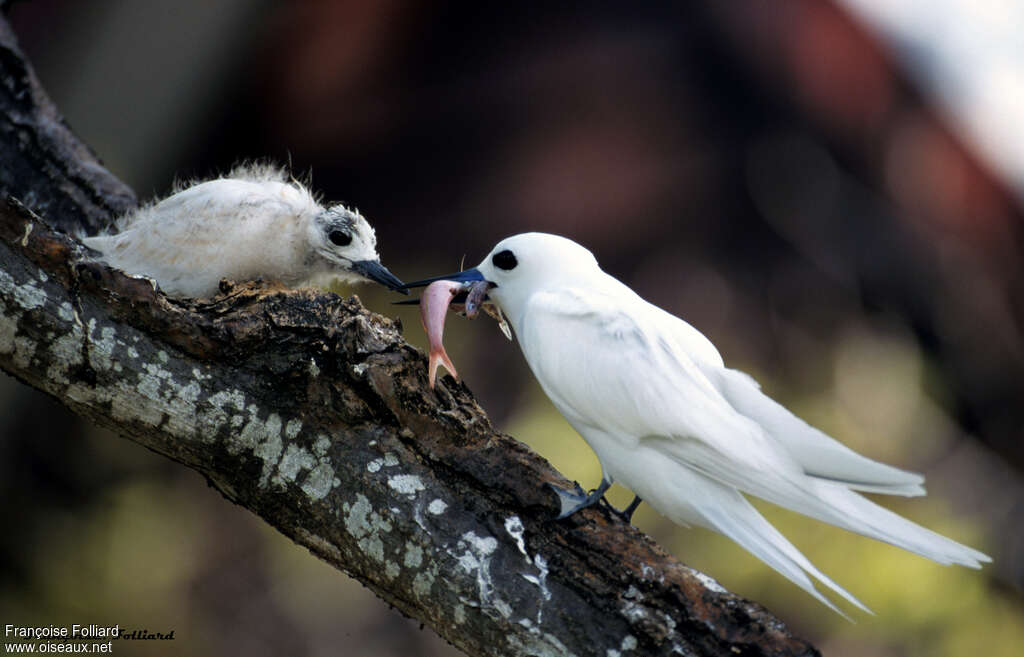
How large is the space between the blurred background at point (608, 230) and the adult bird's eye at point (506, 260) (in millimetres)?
1591

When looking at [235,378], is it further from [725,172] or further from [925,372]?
[925,372]

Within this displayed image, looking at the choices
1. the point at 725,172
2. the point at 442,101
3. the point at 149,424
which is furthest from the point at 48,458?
the point at 725,172

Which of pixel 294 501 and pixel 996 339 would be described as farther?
pixel 996 339

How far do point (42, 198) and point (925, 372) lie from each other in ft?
11.7

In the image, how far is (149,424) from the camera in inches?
70.4

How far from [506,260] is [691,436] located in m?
0.72

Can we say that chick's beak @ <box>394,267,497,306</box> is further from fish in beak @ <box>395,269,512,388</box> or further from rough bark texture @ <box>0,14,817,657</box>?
rough bark texture @ <box>0,14,817,657</box>

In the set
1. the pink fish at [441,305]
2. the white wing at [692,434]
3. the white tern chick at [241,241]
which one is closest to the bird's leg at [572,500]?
the white wing at [692,434]

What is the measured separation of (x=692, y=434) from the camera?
1.86m

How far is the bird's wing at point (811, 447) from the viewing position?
1.69 meters

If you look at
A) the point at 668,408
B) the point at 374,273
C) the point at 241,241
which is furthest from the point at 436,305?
the point at 668,408

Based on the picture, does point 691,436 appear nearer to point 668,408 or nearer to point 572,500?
point 668,408

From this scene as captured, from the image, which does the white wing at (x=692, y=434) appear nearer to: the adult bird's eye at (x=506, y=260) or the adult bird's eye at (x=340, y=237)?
the adult bird's eye at (x=506, y=260)

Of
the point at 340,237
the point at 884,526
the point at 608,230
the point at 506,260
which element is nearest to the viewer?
the point at 884,526
